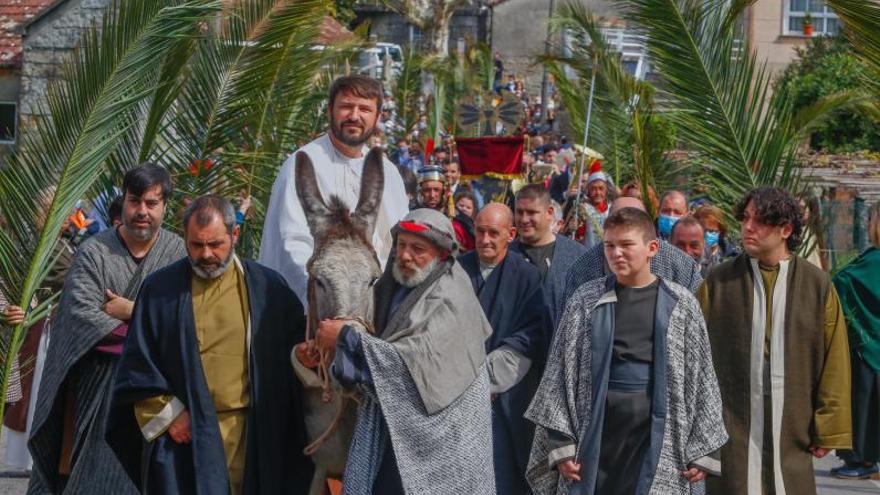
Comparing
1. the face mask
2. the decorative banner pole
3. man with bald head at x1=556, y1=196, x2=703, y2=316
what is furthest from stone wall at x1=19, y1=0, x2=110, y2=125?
man with bald head at x1=556, y1=196, x2=703, y2=316

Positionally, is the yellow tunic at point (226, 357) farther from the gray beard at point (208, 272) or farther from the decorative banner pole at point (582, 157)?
the decorative banner pole at point (582, 157)

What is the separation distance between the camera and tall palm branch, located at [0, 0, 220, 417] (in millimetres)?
7988

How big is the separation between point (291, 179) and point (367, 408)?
1401mm

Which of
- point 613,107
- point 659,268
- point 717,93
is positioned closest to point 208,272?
point 659,268

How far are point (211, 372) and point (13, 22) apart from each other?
2404 centimetres

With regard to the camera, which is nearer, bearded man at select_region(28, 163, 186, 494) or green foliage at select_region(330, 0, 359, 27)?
bearded man at select_region(28, 163, 186, 494)

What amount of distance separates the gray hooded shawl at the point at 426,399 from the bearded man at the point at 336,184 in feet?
2.21

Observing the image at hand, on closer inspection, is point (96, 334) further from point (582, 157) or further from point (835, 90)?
point (835, 90)

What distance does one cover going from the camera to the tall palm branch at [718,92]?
9.27m

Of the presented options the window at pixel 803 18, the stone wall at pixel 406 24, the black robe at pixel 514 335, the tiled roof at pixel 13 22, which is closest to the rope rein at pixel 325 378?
the black robe at pixel 514 335

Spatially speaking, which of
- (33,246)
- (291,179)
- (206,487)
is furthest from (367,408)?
(33,246)

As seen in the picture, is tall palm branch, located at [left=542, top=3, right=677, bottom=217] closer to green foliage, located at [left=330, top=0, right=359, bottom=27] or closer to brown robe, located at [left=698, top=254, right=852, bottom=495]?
brown robe, located at [left=698, top=254, right=852, bottom=495]

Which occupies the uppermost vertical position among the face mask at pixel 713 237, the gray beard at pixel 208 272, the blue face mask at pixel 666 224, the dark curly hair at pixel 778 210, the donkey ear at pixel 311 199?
the donkey ear at pixel 311 199

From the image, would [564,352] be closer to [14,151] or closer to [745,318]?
[745,318]
